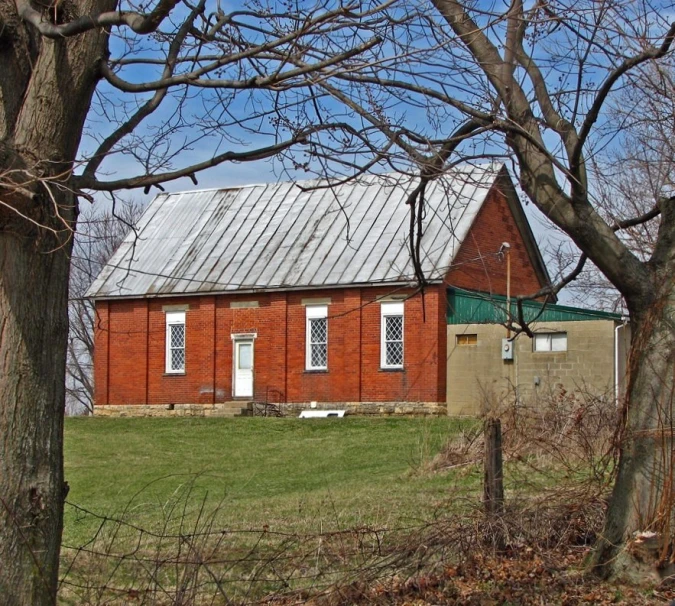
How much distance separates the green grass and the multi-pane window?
12.7ft

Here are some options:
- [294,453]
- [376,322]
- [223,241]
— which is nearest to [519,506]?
[294,453]

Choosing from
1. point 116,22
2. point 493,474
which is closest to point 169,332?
point 493,474

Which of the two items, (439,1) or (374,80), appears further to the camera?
(439,1)

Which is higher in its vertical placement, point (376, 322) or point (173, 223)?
→ point (173, 223)

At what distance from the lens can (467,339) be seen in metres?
32.5

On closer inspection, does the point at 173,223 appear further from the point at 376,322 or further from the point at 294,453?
the point at 294,453

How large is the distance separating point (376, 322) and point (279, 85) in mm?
28557

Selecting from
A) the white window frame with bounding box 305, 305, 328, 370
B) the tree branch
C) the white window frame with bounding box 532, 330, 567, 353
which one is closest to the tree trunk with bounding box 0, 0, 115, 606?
the tree branch

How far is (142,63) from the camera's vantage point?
19.9 feet

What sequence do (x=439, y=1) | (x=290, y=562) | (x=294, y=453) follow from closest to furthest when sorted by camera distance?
(x=439, y=1), (x=290, y=562), (x=294, y=453)

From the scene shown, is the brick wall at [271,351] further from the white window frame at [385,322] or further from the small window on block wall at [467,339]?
the small window on block wall at [467,339]

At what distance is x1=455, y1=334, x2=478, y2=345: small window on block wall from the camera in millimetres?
32287

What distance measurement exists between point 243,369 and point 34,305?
103 ft

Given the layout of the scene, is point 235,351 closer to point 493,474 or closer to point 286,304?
point 286,304
